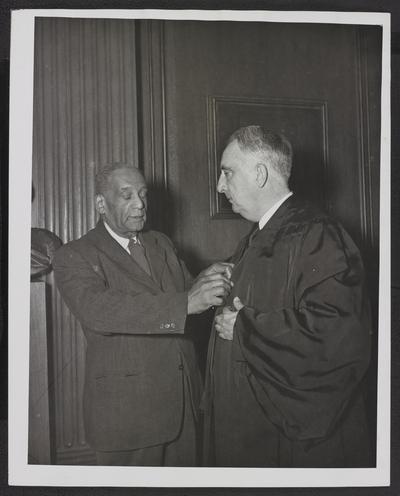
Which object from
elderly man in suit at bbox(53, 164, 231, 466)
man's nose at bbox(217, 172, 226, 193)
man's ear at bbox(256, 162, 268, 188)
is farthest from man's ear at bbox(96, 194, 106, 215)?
man's ear at bbox(256, 162, 268, 188)

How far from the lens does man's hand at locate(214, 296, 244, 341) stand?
6.02 feet

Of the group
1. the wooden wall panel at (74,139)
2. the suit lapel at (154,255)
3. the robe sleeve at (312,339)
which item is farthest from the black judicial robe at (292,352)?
the wooden wall panel at (74,139)

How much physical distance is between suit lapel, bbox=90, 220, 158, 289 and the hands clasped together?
0.14m

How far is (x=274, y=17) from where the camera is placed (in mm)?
1945

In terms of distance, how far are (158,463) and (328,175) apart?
3.76 feet

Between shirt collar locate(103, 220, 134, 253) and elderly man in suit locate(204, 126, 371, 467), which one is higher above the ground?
shirt collar locate(103, 220, 134, 253)

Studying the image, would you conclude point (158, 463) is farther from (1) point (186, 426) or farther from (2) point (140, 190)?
(2) point (140, 190)

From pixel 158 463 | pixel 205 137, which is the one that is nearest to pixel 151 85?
pixel 205 137

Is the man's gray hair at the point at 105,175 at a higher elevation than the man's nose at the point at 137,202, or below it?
higher

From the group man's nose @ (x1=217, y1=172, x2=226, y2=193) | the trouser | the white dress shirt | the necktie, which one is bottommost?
the trouser

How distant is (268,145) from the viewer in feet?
6.10

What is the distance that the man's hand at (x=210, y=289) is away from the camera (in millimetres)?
1833

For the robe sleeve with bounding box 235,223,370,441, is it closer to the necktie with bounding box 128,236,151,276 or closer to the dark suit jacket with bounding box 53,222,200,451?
the dark suit jacket with bounding box 53,222,200,451

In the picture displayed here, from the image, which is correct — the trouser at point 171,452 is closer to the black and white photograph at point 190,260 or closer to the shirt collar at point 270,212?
the black and white photograph at point 190,260
